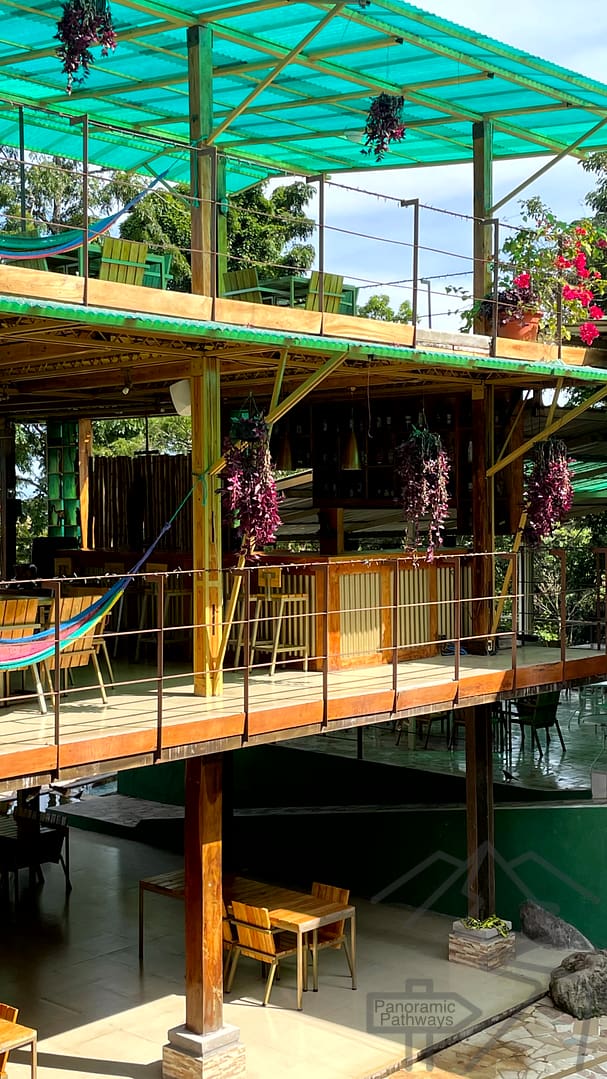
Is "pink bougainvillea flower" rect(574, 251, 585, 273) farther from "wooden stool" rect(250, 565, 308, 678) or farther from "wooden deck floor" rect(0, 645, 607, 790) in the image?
"wooden stool" rect(250, 565, 308, 678)

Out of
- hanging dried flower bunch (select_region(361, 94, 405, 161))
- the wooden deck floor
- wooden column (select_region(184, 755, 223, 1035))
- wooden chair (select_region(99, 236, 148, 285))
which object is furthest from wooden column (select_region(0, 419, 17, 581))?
wooden column (select_region(184, 755, 223, 1035))

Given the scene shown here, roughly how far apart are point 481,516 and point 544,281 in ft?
7.61

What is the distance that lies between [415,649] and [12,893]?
5.60 metres

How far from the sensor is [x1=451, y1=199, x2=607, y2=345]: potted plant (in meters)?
11.7

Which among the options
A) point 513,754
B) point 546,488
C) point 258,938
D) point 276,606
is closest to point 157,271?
point 276,606

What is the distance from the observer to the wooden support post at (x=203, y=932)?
9.00m

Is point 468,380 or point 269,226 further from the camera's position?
point 269,226

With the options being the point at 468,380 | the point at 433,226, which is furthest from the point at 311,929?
the point at 433,226

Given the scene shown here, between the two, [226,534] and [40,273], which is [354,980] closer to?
[226,534]

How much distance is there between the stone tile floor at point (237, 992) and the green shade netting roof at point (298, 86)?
6858 mm

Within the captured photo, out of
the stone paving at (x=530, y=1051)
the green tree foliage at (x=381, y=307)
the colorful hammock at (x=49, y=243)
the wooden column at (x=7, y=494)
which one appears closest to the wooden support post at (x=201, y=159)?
the colorful hammock at (x=49, y=243)

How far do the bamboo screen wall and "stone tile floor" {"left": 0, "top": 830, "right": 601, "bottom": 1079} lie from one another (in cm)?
420

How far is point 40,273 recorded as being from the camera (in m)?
7.38

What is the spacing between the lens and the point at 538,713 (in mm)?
15398
